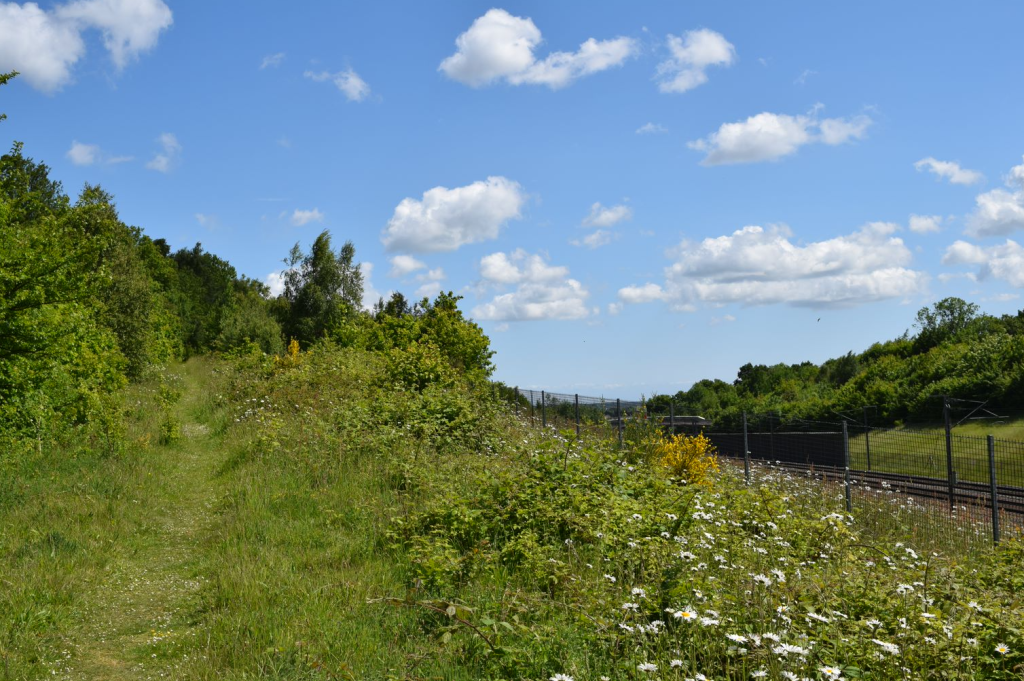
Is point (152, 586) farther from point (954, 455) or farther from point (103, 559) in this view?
point (954, 455)

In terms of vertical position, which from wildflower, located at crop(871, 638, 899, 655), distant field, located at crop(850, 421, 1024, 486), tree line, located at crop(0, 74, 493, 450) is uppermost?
tree line, located at crop(0, 74, 493, 450)

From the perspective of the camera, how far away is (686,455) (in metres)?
12.5

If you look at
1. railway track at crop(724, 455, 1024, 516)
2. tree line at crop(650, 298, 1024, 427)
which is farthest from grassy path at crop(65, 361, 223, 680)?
tree line at crop(650, 298, 1024, 427)

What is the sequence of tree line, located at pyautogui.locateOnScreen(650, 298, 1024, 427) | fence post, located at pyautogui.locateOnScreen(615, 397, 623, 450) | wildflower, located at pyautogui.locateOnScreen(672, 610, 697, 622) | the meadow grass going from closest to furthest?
wildflower, located at pyautogui.locateOnScreen(672, 610, 697, 622), the meadow grass, fence post, located at pyautogui.locateOnScreen(615, 397, 623, 450), tree line, located at pyautogui.locateOnScreen(650, 298, 1024, 427)

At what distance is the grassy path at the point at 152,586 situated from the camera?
17.6 feet

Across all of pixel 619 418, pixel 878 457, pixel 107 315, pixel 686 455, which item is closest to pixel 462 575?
pixel 686 455

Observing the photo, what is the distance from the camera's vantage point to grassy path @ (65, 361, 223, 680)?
538 centimetres

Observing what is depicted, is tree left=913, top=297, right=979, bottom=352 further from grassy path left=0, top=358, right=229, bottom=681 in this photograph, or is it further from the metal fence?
grassy path left=0, top=358, right=229, bottom=681

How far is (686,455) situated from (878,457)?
19.6 metres

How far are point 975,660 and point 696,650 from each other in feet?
5.03

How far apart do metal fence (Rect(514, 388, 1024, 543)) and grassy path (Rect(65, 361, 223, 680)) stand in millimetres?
5889

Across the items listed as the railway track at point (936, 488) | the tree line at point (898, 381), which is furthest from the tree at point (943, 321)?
the railway track at point (936, 488)

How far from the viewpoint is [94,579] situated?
6801 mm

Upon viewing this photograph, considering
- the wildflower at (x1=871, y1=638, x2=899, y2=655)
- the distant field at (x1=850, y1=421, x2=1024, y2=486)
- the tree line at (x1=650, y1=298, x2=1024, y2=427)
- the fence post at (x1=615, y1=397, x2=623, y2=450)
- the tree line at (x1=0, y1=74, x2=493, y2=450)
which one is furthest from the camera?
the tree line at (x1=650, y1=298, x2=1024, y2=427)
